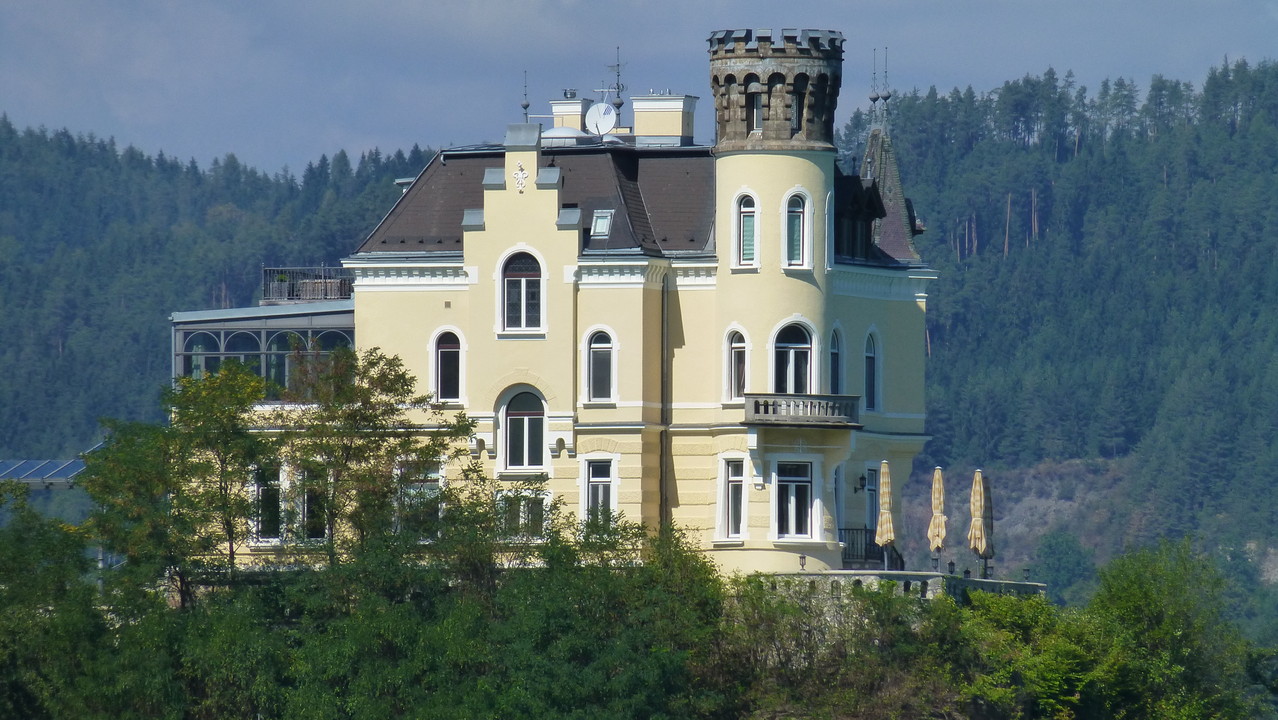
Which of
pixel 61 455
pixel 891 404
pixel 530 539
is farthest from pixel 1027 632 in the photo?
pixel 61 455

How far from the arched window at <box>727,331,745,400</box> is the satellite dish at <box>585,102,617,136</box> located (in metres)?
10.0

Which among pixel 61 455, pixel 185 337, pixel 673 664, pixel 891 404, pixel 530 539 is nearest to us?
pixel 673 664

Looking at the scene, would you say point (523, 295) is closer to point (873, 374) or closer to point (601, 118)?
point (601, 118)

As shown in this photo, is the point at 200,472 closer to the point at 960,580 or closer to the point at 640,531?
the point at 640,531

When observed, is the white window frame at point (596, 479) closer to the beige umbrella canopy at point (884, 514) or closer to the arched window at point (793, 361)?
the arched window at point (793, 361)

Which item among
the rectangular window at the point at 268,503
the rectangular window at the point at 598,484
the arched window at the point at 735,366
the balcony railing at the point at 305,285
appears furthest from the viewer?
the balcony railing at the point at 305,285

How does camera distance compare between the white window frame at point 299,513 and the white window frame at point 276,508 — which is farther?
the white window frame at point 276,508

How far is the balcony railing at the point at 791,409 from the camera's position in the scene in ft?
219

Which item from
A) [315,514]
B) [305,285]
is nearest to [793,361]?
[315,514]

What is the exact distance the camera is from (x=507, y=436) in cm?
6856

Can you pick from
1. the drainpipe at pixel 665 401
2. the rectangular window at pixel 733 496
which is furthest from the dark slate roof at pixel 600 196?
the rectangular window at pixel 733 496

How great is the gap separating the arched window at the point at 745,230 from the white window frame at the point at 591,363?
148 inches

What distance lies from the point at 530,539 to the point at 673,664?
19.3 feet

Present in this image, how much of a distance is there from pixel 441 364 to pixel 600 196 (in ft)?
19.7
